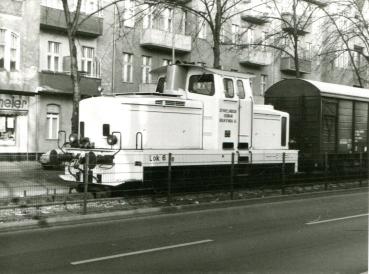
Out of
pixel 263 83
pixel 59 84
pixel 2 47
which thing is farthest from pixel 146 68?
pixel 263 83

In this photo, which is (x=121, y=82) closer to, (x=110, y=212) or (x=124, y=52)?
(x=124, y=52)

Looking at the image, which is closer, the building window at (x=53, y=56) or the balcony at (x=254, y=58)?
the building window at (x=53, y=56)

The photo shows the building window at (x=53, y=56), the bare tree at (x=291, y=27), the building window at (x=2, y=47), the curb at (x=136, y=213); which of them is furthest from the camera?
the building window at (x=53, y=56)

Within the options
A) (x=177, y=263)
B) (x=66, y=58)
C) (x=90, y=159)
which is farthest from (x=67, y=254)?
(x=66, y=58)

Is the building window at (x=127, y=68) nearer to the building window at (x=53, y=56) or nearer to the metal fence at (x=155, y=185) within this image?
the building window at (x=53, y=56)

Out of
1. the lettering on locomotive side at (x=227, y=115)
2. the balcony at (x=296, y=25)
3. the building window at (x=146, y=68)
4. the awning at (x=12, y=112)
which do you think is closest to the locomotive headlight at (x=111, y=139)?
the lettering on locomotive side at (x=227, y=115)

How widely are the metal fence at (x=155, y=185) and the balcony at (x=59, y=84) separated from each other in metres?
16.8

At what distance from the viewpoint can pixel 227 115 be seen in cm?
1564

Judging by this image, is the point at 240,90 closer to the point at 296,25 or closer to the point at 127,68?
the point at 296,25

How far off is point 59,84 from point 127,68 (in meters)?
5.68

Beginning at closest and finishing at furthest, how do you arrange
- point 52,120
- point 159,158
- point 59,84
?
point 159,158
point 59,84
point 52,120

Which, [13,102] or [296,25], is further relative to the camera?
[13,102]

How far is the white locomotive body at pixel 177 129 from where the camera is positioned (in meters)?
13.5

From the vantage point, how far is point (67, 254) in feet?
26.3
